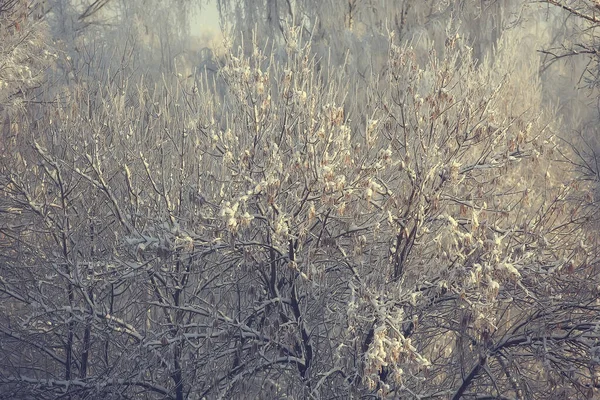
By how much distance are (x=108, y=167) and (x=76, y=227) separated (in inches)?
42.5

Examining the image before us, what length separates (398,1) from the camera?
1565 centimetres

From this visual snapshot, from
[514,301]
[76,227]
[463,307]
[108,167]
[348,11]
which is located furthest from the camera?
[348,11]

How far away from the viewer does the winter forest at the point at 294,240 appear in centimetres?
791

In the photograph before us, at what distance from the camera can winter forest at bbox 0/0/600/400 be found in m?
7.91

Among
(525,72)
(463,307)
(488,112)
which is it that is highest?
(488,112)

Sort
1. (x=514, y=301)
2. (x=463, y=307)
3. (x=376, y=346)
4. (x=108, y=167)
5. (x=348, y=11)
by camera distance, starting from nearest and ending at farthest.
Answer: (x=376, y=346) → (x=463, y=307) → (x=514, y=301) → (x=108, y=167) → (x=348, y=11)

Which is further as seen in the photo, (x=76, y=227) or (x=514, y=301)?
(x=76, y=227)

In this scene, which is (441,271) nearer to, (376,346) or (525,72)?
(376,346)

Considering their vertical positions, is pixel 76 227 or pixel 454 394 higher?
pixel 76 227

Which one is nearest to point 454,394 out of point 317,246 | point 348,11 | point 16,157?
point 317,246

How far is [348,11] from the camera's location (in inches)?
611

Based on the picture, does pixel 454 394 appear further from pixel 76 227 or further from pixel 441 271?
pixel 76 227

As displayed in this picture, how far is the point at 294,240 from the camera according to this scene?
8.54 meters

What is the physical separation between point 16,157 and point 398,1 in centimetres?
798
